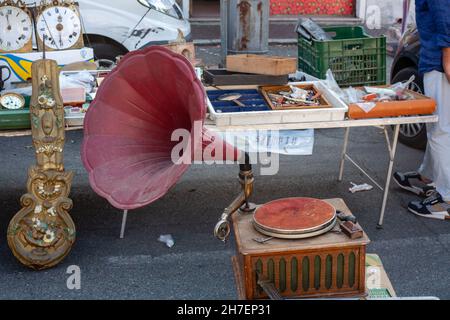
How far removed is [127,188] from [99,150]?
1.09 ft

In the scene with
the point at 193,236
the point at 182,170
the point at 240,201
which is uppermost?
the point at 182,170

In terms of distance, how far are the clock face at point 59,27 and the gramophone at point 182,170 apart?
86.2 inches

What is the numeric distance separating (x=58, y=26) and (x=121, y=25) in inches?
87.7

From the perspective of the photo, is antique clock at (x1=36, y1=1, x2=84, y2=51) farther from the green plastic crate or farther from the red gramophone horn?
the red gramophone horn

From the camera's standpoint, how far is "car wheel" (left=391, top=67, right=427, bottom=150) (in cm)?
563

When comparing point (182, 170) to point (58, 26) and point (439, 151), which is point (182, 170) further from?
point (58, 26)

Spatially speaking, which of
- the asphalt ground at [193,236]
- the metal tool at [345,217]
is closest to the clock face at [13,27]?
the asphalt ground at [193,236]

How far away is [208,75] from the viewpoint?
4285 millimetres

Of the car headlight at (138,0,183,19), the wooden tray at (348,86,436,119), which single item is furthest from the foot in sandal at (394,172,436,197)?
the car headlight at (138,0,183,19)

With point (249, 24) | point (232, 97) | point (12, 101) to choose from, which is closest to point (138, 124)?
point (232, 97)

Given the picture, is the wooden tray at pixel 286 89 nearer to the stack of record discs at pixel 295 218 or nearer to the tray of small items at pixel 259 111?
the tray of small items at pixel 259 111

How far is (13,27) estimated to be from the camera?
15.6 feet

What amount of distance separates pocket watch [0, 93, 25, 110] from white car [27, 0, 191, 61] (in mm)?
3120
